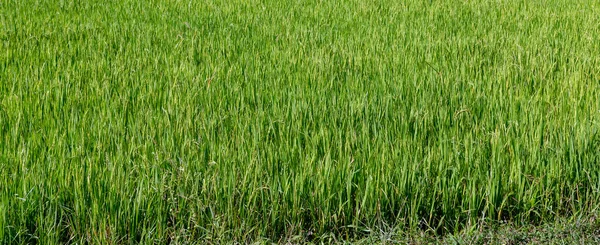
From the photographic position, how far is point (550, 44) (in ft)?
15.1

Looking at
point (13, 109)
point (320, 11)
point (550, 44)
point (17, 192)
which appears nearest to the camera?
point (17, 192)

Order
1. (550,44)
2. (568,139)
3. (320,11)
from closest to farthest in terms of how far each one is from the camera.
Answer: (568,139), (550,44), (320,11)

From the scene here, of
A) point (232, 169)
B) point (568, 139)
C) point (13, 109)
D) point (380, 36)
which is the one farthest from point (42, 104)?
point (380, 36)

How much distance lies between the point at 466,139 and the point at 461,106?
0.59 m

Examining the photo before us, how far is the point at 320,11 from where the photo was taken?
605cm

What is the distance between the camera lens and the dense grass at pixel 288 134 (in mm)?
2176

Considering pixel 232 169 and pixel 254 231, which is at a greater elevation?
pixel 232 169

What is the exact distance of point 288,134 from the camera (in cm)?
265

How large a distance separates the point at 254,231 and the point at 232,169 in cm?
20

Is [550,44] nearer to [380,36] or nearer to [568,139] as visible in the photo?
[380,36]

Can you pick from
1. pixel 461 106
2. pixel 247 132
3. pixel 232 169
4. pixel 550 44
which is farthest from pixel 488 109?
pixel 550 44

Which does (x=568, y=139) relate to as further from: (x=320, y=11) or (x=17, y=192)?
(x=320, y=11)

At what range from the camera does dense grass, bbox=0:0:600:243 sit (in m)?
2.18

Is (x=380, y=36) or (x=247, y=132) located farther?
(x=380, y=36)
